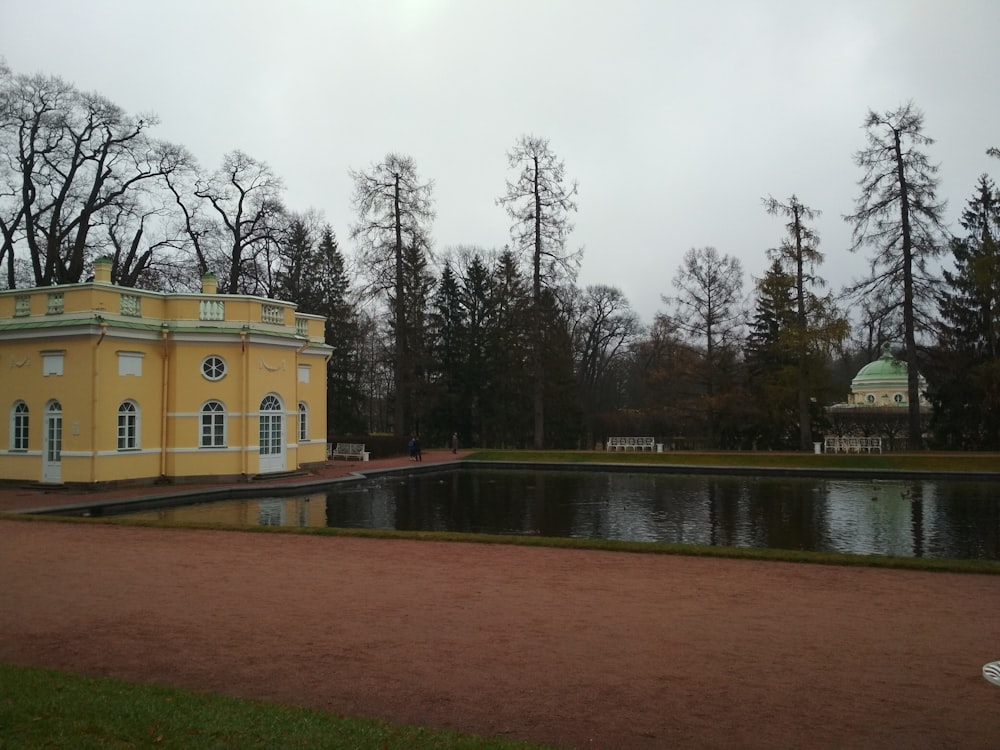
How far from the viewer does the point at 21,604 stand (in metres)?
8.02

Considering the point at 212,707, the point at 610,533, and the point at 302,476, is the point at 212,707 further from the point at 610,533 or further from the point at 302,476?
the point at 302,476

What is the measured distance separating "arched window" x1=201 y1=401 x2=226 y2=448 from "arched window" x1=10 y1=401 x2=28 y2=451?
495 centimetres

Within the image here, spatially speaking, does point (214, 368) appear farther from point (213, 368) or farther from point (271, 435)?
point (271, 435)

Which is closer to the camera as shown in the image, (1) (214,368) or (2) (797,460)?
(1) (214,368)

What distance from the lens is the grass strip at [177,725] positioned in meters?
4.23

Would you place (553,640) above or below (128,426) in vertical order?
below

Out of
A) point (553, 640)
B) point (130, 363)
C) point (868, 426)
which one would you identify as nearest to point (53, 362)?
point (130, 363)

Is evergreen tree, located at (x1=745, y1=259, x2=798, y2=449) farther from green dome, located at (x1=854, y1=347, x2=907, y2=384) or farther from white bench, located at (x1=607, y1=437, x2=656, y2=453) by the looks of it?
green dome, located at (x1=854, y1=347, x2=907, y2=384)

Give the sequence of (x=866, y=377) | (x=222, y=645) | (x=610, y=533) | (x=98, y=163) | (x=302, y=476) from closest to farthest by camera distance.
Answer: (x=222, y=645)
(x=610, y=533)
(x=302, y=476)
(x=98, y=163)
(x=866, y=377)

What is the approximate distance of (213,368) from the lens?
2327cm

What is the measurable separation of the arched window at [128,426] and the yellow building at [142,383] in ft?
0.10

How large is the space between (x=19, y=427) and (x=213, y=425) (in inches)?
216

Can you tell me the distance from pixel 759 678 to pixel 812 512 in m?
12.8

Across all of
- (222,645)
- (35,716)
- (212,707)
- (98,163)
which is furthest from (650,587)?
(98,163)
